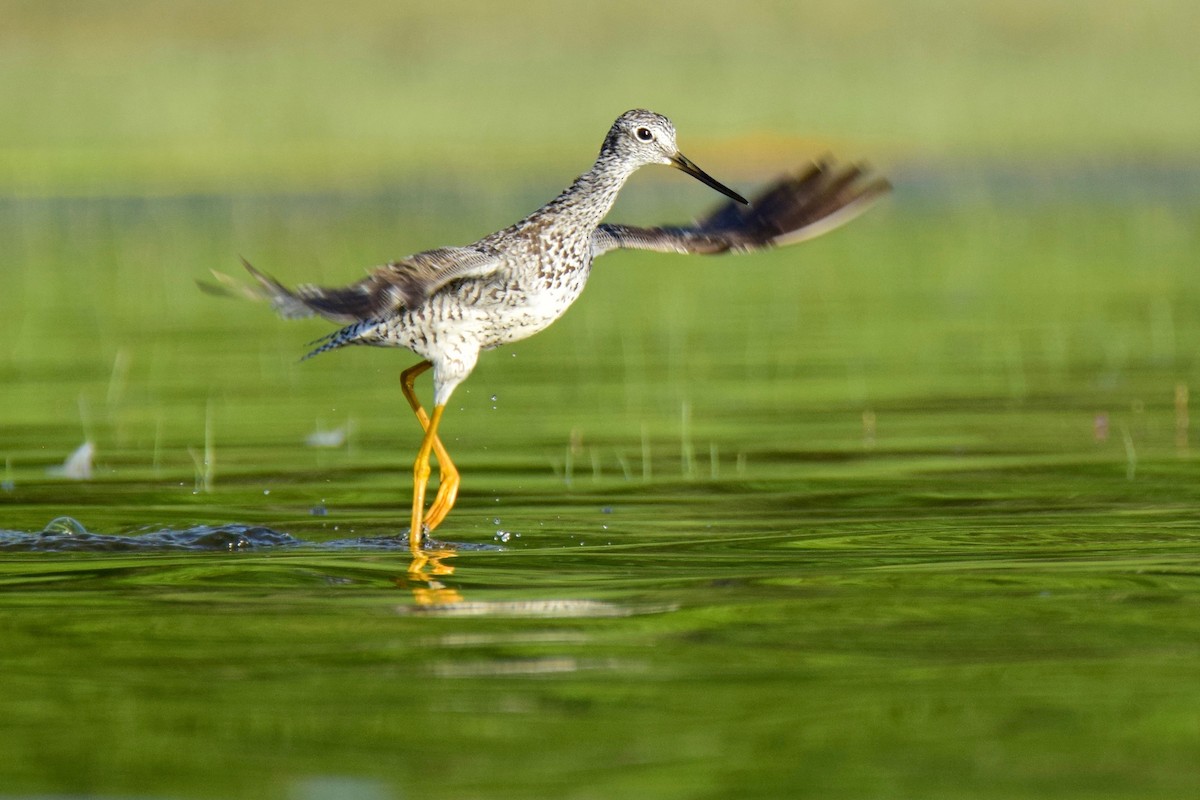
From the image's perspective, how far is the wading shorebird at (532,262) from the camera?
9.05 meters

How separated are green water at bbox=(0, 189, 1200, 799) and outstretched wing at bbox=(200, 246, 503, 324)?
0.99 metres

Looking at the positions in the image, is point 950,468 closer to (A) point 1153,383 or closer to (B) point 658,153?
(B) point 658,153

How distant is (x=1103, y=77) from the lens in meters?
66.2

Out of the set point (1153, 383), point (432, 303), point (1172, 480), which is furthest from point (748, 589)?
point (1153, 383)

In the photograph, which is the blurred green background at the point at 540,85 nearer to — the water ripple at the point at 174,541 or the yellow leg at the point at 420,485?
the yellow leg at the point at 420,485

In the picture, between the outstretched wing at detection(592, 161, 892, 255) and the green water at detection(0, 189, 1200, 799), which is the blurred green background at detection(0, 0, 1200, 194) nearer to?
the green water at detection(0, 189, 1200, 799)

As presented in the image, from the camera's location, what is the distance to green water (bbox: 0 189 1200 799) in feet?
18.3

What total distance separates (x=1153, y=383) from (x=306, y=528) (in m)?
6.62

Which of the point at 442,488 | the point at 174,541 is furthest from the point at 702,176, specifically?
the point at 174,541

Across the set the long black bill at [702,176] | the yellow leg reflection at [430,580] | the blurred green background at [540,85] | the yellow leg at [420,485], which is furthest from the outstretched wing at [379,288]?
the blurred green background at [540,85]

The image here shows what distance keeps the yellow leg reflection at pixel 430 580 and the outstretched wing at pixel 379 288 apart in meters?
0.99

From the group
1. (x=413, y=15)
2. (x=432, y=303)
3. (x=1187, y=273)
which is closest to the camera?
(x=432, y=303)

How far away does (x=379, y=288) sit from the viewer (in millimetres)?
8711

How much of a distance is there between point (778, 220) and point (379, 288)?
2.47 m
